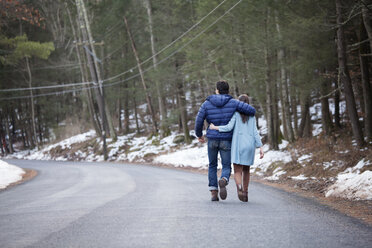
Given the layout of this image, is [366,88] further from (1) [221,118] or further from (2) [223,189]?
(2) [223,189]

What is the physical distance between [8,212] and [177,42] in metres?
19.3

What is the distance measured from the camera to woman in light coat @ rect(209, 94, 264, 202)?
20.7 feet

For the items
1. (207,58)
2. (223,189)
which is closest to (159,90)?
(207,58)

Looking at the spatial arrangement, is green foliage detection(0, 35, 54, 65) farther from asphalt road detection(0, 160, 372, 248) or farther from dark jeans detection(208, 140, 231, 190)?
dark jeans detection(208, 140, 231, 190)

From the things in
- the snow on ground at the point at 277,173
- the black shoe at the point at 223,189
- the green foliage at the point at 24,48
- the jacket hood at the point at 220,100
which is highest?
the green foliage at the point at 24,48

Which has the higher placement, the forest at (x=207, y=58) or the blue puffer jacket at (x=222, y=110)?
the forest at (x=207, y=58)

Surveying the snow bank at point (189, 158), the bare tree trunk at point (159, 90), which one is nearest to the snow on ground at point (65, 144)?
the bare tree trunk at point (159, 90)

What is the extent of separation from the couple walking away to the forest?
557 cm

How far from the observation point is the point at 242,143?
6352mm

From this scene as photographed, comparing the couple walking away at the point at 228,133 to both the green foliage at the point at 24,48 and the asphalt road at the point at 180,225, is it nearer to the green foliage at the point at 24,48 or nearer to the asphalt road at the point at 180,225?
the asphalt road at the point at 180,225

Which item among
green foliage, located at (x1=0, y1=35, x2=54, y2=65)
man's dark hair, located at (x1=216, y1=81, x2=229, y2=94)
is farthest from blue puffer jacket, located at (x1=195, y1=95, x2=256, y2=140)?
green foliage, located at (x1=0, y1=35, x2=54, y2=65)

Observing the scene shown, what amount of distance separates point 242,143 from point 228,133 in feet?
0.97

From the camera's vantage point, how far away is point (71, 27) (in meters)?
36.8

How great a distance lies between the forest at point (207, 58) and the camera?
13219mm
